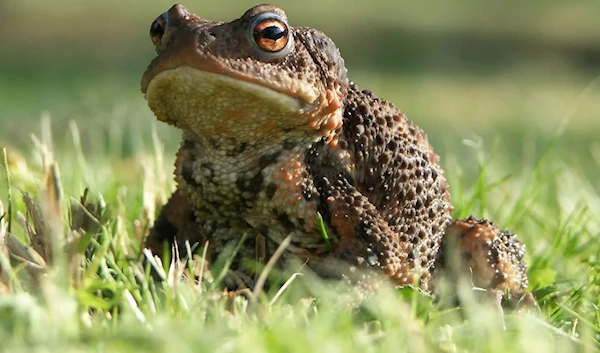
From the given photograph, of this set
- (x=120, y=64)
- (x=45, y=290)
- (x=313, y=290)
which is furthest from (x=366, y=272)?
(x=120, y=64)

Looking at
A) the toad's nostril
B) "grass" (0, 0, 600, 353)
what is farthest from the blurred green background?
the toad's nostril

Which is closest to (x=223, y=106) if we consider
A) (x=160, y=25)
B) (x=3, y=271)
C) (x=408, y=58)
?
(x=160, y=25)

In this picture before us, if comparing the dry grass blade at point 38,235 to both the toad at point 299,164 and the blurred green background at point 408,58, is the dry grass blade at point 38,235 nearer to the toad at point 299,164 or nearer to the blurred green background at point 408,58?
the toad at point 299,164

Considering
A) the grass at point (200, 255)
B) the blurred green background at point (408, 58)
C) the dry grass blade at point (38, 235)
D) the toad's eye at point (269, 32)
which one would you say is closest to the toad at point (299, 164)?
the toad's eye at point (269, 32)

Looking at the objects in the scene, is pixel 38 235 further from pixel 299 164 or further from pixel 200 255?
pixel 299 164

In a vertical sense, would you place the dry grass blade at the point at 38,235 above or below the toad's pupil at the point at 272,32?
below
